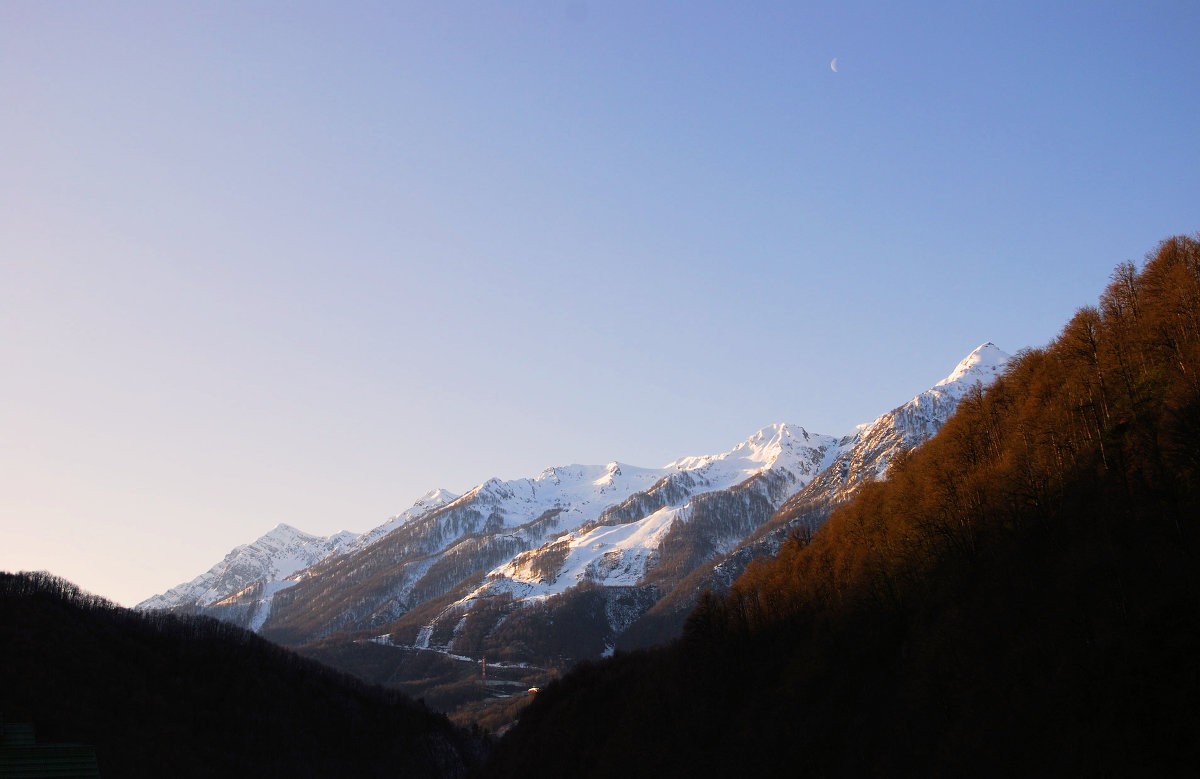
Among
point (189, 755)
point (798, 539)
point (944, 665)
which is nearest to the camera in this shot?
point (944, 665)

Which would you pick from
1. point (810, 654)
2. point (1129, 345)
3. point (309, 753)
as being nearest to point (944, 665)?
point (810, 654)

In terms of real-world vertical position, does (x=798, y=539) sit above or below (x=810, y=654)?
above

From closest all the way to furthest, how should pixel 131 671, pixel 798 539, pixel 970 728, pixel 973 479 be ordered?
pixel 970 728, pixel 973 479, pixel 798 539, pixel 131 671

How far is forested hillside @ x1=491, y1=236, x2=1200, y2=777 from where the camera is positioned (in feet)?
201

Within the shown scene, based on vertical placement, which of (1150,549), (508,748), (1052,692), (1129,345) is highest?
(1129,345)

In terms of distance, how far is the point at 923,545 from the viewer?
104 metres

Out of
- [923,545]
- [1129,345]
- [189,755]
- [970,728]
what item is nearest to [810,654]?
[923,545]

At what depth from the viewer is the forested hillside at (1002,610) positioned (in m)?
61.2

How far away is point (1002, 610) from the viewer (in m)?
77.9

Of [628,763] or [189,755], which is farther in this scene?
[189,755]

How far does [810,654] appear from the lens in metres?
106

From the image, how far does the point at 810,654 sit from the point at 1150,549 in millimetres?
47393

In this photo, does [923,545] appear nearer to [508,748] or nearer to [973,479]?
[973,479]

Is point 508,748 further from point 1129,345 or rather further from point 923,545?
point 1129,345
